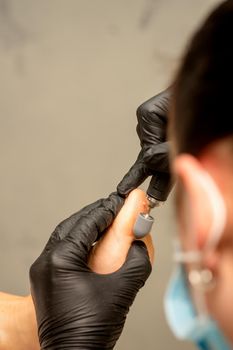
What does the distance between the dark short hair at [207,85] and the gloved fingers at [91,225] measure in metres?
0.49

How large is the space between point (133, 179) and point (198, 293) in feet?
1.74

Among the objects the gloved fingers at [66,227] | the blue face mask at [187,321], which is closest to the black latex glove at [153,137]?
the gloved fingers at [66,227]

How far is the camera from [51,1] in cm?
129

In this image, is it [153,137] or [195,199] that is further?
[153,137]

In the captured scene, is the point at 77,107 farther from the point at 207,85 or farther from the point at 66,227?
the point at 207,85

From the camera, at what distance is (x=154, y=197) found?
3.32 ft

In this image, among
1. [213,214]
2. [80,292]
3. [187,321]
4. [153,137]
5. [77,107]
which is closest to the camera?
[213,214]

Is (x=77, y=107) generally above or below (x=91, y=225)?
above

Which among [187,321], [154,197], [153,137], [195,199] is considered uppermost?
[153,137]

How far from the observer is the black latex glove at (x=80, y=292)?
0.88 m

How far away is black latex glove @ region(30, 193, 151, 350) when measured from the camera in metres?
0.88

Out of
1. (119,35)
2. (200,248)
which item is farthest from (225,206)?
(119,35)

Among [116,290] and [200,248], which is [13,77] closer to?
[116,290]

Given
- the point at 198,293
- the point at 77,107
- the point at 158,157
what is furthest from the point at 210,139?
the point at 77,107
